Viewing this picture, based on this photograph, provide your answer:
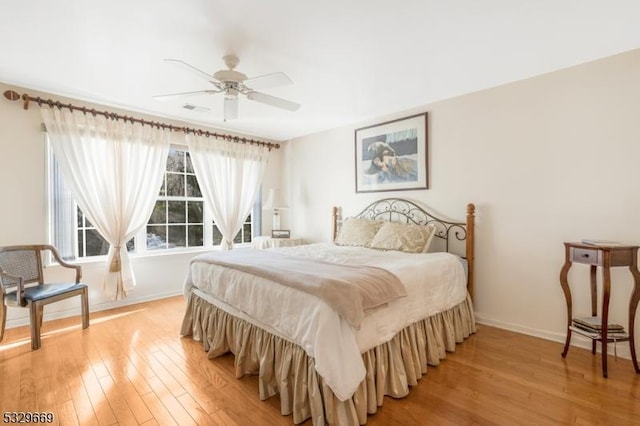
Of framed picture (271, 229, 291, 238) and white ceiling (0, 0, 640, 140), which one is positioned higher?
white ceiling (0, 0, 640, 140)

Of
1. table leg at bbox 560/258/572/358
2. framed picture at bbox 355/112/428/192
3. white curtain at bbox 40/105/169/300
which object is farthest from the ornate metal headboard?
white curtain at bbox 40/105/169/300

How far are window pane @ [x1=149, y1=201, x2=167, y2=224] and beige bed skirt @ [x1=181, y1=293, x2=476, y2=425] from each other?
1.97 meters

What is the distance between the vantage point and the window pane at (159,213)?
410cm

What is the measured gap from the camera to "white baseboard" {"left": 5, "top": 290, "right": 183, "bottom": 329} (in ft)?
10.2

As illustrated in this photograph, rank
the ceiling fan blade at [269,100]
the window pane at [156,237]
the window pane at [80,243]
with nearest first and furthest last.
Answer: the ceiling fan blade at [269,100], the window pane at [80,243], the window pane at [156,237]

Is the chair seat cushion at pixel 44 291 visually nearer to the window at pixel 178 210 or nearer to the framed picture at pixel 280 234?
the window at pixel 178 210

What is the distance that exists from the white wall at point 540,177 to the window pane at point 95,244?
3.85m

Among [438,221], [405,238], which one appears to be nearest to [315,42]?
[405,238]

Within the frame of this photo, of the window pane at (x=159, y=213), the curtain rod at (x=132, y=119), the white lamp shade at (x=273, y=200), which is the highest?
the curtain rod at (x=132, y=119)

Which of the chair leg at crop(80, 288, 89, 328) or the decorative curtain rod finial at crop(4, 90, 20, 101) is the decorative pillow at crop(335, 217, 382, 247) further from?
the decorative curtain rod finial at crop(4, 90, 20, 101)

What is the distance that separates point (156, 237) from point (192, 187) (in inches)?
33.8

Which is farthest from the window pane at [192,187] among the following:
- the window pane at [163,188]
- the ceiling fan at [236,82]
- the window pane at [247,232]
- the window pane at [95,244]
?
the ceiling fan at [236,82]

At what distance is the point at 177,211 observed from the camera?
14.2 ft

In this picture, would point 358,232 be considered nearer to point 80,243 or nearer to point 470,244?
point 470,244
